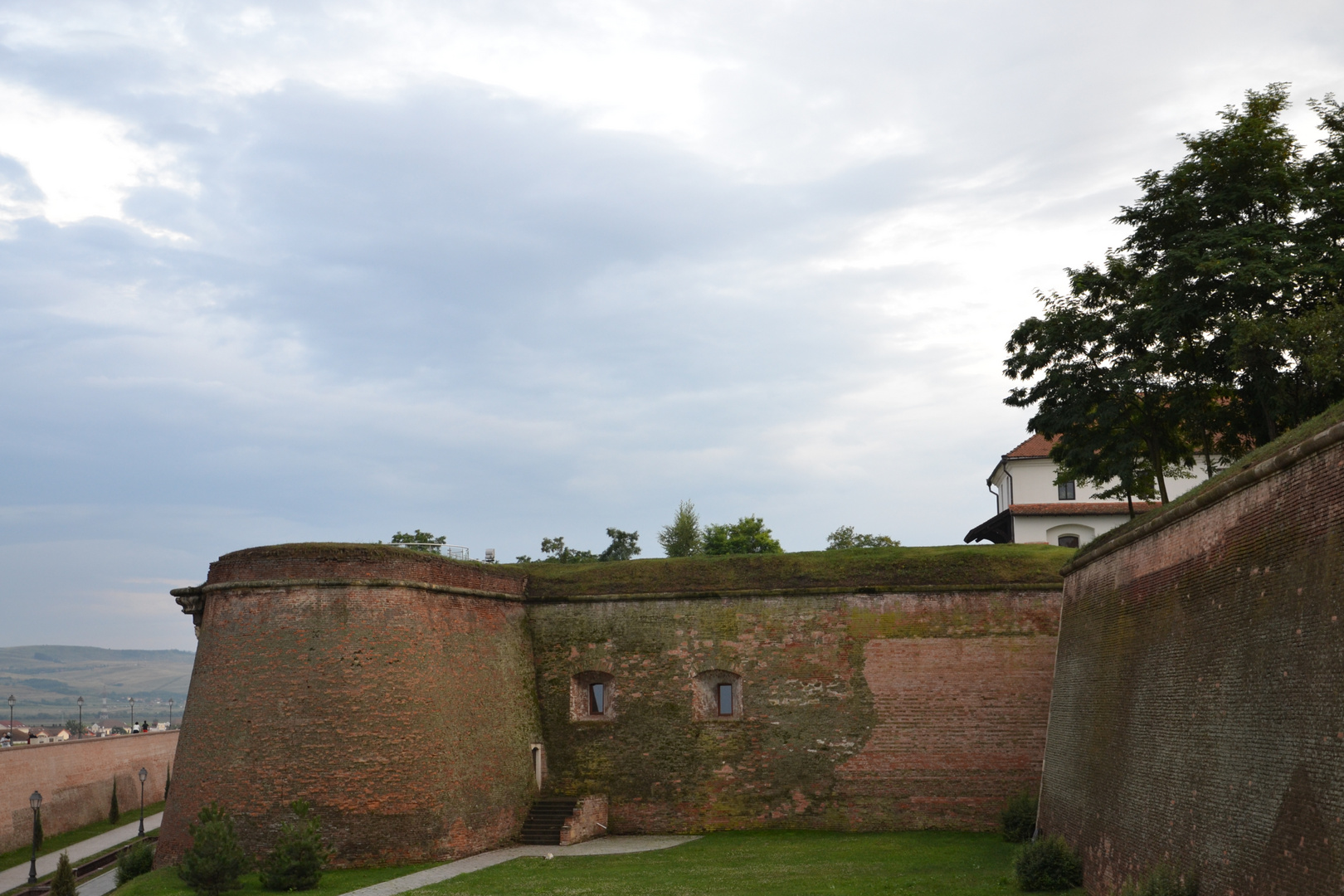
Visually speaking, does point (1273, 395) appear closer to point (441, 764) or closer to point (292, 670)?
point (441, 764)

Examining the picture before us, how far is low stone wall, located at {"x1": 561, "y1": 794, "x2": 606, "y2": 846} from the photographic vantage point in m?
23.6

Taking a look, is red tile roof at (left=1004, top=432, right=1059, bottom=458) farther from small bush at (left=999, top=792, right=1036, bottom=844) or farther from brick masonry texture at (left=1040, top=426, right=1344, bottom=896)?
brick masonry texture at (left=1040, top=426, right=1344, bottom=896)

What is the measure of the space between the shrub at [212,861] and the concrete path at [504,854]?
2.20 m

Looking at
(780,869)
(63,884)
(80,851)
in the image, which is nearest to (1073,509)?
(780,869)

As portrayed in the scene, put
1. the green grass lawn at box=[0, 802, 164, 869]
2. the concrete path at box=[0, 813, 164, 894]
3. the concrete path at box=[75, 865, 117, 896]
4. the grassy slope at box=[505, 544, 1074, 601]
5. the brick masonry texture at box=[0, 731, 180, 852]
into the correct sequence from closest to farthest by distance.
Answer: the concrete path at box=[75, 865, 117, 896] < the grassy slope at box=[505, 544, 1074, 601] < the concrete path at box=[0, 813, 164, 894] < the green grass lawn at box=[0, 802, 164, 869] < the brick masonry texture at box=[0, 731, 180, 852]

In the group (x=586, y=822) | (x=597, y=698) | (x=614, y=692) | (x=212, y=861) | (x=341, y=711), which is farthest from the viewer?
(x=597, y=698)

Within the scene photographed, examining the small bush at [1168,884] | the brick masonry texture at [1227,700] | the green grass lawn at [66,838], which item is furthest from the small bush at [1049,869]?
the green grass lawn at [66,838]

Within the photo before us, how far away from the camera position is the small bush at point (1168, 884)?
37.4 ft

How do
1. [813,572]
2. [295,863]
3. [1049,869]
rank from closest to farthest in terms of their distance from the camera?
[1049,869] → [295,863] → [813,572]

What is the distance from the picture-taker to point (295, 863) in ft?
61.3

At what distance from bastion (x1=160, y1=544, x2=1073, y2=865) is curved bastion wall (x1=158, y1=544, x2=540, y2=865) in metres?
0.05

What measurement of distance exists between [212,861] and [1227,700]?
16.5 m

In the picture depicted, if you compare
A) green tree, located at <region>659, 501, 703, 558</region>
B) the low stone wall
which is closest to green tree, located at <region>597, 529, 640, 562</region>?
green tree, located at <region>659, 501, 703, 558</region>

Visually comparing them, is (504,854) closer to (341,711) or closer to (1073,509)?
(341,711)
